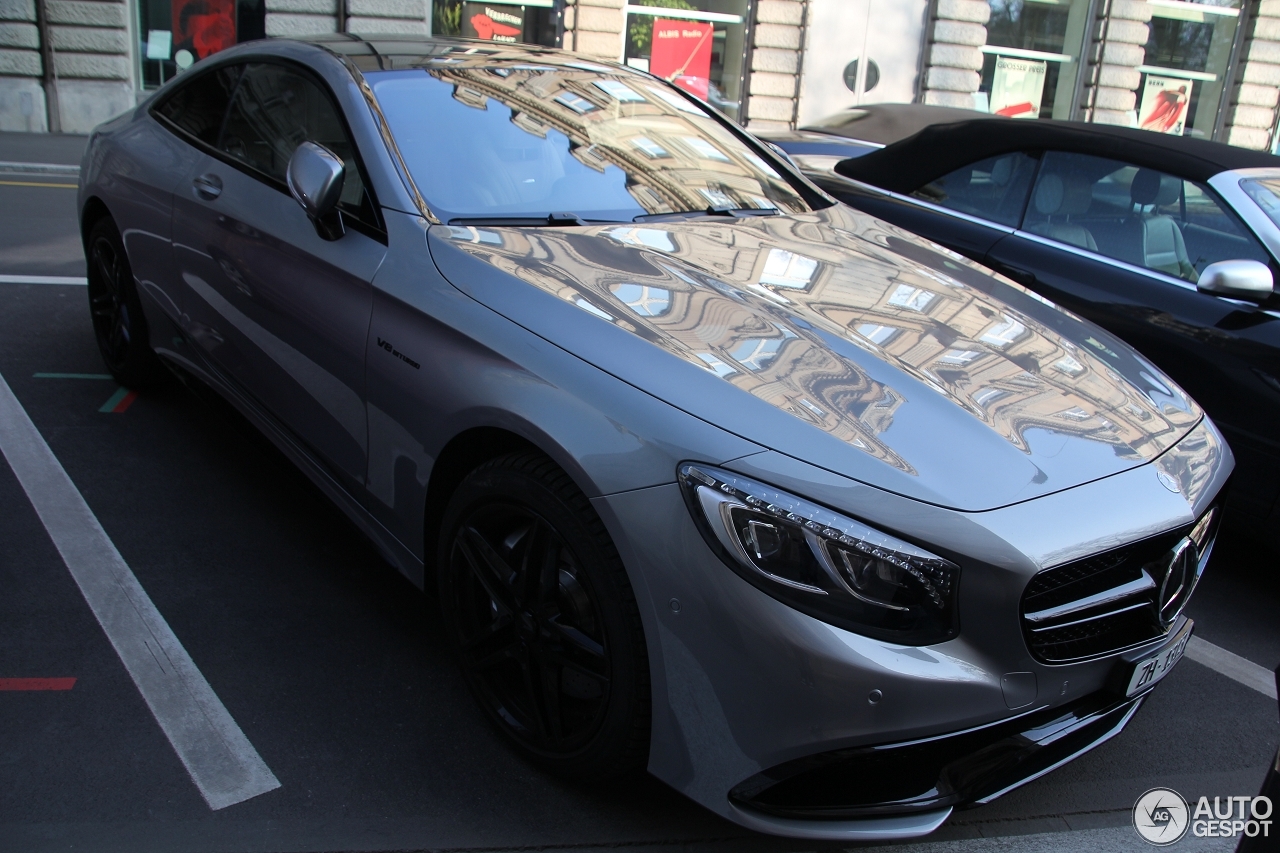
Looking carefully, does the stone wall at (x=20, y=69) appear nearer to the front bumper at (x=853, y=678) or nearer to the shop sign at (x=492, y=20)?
the shop sign at (x=492, y=20)

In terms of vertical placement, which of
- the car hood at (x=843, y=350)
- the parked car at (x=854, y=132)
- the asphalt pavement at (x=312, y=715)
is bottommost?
the asphalt pavement at (x=312, y=715)

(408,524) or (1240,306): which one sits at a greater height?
(1240,306)

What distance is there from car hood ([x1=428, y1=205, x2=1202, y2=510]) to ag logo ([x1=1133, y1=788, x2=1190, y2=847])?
0.90 meters

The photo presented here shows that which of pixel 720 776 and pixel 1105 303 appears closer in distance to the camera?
pixel 720 776

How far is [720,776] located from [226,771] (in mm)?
1177

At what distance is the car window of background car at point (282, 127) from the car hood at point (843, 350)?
1.37 feet

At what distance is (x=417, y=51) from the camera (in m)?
3.45

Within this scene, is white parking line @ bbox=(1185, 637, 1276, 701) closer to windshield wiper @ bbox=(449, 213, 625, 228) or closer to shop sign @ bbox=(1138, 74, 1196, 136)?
windshield wiper @ bbox=(449, 213, 625, 228)

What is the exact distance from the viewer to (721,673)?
1.92m

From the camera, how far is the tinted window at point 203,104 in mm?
3768

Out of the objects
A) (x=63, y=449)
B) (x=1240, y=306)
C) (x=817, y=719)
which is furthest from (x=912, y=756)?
(x=63, y=449)

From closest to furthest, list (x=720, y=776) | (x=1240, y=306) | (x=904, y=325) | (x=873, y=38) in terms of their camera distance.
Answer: (x=720, y=776) → (x=904, y=325) → (x=1240, y=306) → (x=873, y=38)

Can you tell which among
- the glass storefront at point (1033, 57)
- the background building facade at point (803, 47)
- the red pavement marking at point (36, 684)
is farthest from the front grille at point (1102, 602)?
the glass storefront at point (1033, 57)

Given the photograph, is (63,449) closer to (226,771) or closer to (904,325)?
(226,771)
